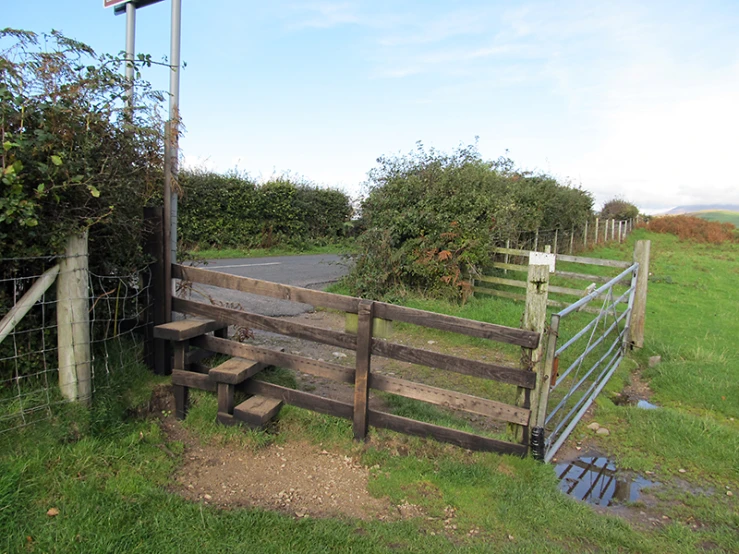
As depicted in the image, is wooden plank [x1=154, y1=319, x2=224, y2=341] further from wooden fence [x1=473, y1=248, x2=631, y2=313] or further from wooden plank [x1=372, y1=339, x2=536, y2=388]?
wooden fence [x1=473, y1=248, x2=631, y2=313]

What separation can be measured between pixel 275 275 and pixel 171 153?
842 centimetres

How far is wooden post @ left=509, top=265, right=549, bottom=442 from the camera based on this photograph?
400 centimetres

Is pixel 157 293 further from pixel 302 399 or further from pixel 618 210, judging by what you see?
pixel 618 210

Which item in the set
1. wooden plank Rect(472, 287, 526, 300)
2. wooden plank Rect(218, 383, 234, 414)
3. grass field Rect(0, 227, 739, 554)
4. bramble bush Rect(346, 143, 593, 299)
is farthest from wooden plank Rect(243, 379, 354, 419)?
wooden plank Rect(472, 287, 526, 300)

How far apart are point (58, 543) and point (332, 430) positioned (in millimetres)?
2097

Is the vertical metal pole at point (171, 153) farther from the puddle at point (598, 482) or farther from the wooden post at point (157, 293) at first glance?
the puddle at point (598, 482)

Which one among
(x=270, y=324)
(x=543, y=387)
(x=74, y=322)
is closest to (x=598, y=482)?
(x=543, y=387)

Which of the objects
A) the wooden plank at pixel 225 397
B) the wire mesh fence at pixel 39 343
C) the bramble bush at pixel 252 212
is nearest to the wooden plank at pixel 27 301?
the wire mesh fence at pixel 39 343

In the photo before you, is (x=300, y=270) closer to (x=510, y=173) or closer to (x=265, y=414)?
(x=510, y=173)

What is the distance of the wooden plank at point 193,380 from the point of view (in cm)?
435

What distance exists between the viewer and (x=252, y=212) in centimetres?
1858

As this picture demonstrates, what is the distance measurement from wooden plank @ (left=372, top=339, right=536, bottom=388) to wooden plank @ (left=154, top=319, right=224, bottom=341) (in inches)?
63.6

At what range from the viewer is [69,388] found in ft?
12.5

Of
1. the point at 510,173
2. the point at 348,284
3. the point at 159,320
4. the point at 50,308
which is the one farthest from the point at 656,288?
the point at 50,308
